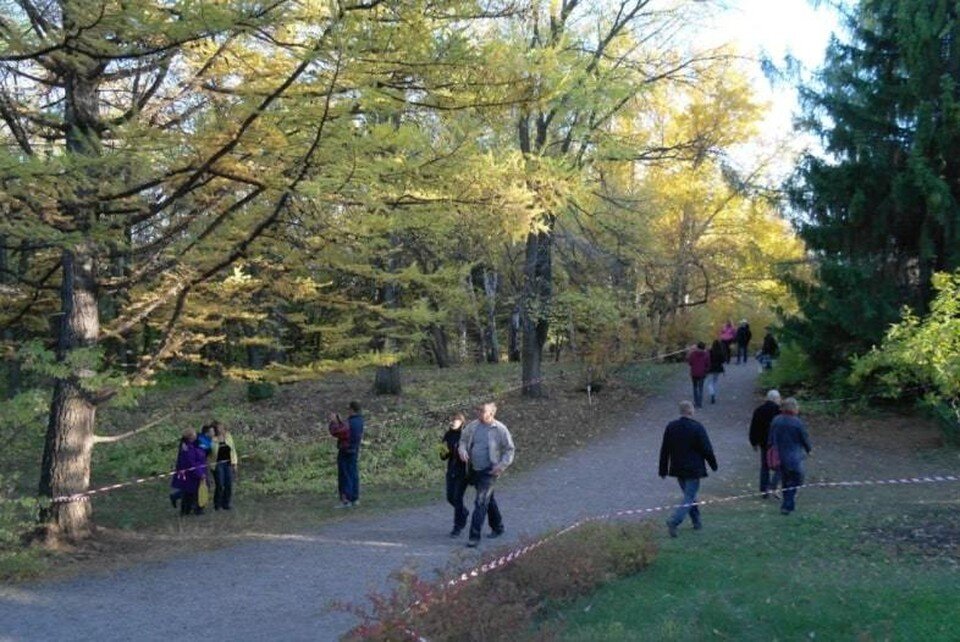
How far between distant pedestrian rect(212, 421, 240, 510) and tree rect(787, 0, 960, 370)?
1259 cm

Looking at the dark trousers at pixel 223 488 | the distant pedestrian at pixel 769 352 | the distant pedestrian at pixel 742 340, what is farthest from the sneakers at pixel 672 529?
the distant pedestrian at pixel 742 340

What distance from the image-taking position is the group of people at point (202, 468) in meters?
12.5

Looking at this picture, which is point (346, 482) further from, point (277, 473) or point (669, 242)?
point (669, 242)

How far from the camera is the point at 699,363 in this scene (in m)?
19.4

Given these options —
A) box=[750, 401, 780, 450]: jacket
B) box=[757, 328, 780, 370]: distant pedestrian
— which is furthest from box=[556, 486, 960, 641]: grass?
box=[757, 328, 780, 370]: distant pedestrian

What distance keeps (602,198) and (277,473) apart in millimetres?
9775

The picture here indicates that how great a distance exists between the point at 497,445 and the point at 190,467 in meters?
5.53

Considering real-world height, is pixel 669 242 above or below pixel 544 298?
above

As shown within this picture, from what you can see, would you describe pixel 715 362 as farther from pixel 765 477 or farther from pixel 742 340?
pixel 742 340

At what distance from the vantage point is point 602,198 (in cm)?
1955

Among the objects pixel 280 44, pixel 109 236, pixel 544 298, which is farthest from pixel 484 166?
pixel 544 298

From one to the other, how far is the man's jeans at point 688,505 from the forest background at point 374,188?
3768 millimetres

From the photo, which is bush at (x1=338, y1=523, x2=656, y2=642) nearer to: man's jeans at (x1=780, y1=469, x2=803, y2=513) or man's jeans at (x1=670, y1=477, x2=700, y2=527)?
man's jeans at (x1=670, y1=477, x2=700, y2=527)

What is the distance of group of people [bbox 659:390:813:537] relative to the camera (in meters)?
9.35
